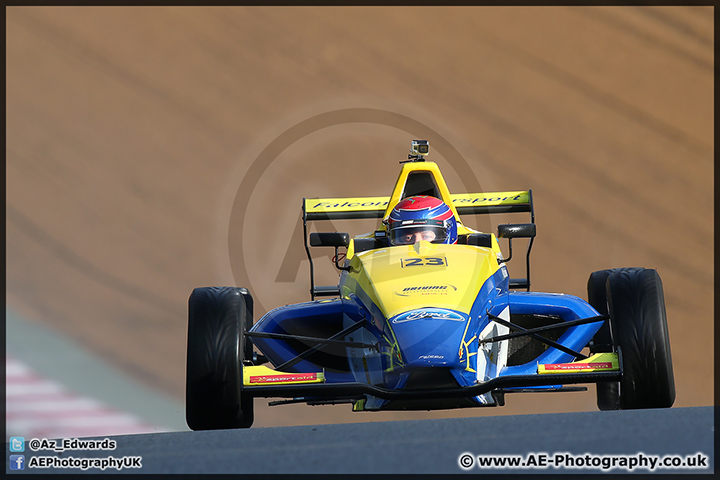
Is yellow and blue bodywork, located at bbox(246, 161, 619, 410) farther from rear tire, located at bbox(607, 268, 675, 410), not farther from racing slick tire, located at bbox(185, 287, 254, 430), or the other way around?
racing slick tire, located at bbox(185, 287, 254, 430)

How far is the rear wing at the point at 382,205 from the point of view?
1029 cm

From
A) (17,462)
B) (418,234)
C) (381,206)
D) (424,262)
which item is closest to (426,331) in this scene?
(424,262)

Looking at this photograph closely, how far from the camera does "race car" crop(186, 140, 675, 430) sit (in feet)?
22.7

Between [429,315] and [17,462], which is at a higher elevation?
[429,315]

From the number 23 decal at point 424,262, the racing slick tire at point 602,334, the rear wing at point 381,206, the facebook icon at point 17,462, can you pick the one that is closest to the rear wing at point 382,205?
the rear wing at point 381,206

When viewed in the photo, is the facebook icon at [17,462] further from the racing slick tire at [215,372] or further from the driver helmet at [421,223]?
the driver helmet at [421,223]

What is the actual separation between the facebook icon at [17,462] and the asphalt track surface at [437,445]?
0.09m

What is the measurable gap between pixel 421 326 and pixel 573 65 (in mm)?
20032

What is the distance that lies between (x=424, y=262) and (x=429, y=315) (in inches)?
36.2

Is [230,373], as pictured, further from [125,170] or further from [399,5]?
[399,5]

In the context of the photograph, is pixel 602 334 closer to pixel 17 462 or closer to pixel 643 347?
pixel 643 347

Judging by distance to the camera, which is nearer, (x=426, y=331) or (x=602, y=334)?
(x=426, y=331)

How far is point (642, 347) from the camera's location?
7289mm

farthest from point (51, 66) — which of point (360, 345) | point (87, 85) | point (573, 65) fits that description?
point (360, 345)
